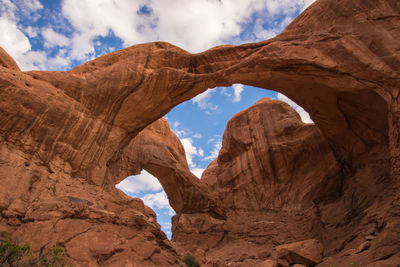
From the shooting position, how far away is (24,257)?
850 cm

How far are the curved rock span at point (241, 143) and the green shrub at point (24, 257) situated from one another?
48cm

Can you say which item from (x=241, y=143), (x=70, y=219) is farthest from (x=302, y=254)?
(x=241, y=143)

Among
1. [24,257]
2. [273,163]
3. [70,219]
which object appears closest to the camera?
Answer: [24,257]

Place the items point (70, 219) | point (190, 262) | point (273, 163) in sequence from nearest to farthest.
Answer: point (70, 219), point (190, 262), point (273, 163)

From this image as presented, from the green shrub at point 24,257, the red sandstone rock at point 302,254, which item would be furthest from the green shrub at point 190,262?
the green shrub at point 24,257

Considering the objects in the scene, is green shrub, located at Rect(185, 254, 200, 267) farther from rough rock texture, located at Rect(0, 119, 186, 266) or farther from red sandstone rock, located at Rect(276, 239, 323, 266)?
red sandstone rock, located at Rect(276, 239, 323, 266)

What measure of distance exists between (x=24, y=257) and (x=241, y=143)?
1876 centimetres

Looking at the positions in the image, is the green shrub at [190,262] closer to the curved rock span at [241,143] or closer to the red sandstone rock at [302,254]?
the curved rock span at [241,143]

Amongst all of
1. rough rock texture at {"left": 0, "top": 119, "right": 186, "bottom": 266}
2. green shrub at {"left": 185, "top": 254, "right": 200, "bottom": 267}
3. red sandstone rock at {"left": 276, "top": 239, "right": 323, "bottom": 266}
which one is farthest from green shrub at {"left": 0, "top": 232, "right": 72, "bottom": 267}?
red sandstone rock at {"left": 276, "top": 239, "right": 323, "bottom": 266}

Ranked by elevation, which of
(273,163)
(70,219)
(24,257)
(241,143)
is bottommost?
(24,257)

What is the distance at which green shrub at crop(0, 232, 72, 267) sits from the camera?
761 centimetres

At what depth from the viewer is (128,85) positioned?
15.9 metres

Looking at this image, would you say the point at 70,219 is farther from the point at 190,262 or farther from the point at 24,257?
the point at 190,262

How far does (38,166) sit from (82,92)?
14.1 ft
